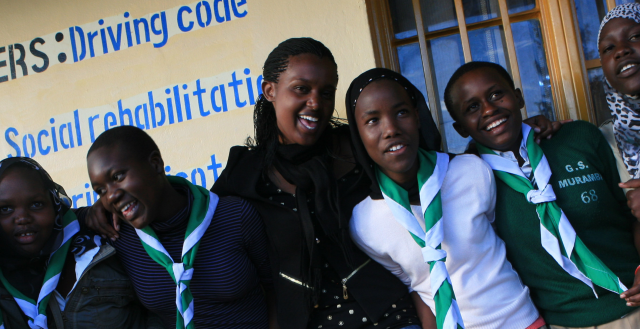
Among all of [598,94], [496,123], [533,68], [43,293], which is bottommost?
[43,293]

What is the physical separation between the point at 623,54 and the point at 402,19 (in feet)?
4.24

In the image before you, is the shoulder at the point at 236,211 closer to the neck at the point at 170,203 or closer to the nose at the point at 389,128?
the neck at the point at 170,203

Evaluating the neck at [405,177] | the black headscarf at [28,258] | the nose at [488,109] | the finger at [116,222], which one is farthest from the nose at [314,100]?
the black headscarf at [28,258]

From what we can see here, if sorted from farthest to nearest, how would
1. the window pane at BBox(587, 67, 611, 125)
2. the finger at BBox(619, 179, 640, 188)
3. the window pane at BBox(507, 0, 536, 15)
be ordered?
the window pane at BBox(507, 0, 536, 15) < the window pane at BBox(587, 67, 611, 125) < the finger at BBox(619, 179, 640, 188)

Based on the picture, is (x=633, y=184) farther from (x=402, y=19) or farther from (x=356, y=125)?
(x=402, y=19)

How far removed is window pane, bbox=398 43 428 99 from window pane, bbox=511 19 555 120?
1.95 ft

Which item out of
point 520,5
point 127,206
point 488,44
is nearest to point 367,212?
point 127,206

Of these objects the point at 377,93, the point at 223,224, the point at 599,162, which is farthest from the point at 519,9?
the point at 223,224

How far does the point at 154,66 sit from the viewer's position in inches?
125

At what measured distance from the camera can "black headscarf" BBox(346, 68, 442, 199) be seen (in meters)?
2.13

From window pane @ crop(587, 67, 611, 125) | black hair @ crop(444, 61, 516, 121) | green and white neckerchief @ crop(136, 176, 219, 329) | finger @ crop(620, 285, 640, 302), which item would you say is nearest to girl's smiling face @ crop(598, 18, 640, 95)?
black hair @ crop(444, 61, 516, 121)

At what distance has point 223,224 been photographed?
2193 millimetres

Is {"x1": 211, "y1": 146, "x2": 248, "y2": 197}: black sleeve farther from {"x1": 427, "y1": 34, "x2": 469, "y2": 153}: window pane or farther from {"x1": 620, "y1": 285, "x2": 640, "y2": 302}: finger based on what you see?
{"x1": 620, "y1": 285, "x2": 640, "y2": 302}: finger

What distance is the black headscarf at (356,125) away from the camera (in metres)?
2.13
